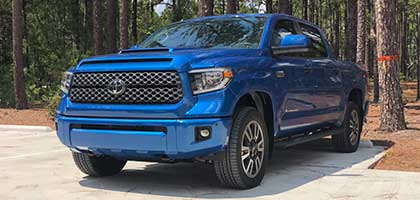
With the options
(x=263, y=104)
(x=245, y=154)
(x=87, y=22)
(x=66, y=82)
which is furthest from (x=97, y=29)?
(x=245, y=154)

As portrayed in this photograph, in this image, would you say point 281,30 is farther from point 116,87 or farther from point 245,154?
point 116,87

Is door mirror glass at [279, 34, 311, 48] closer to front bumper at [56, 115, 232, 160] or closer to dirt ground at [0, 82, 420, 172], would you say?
front bumper at [56, 115, 232, 160]

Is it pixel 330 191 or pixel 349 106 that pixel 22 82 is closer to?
pixel 349 106

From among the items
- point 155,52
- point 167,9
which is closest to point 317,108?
point 155,52

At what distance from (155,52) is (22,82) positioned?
15509mm

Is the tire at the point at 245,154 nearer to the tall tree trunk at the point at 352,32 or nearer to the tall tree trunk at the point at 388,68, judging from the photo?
the tall tree trunk at the point at 388,68

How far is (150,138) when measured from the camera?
17.9 ft

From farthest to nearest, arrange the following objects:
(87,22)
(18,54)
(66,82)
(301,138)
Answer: (87,22) < (18,54) < (301,138) < (66,82)

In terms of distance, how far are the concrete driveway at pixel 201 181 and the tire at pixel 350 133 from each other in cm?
16

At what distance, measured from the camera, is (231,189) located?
602cm

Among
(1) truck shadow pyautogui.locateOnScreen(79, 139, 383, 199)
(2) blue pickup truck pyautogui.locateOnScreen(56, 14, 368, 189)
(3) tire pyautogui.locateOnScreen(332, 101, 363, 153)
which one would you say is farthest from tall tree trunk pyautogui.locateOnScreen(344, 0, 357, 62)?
(2) blue pickup truck pyautogui.locateOnScreen(56, 14, 368, 189)

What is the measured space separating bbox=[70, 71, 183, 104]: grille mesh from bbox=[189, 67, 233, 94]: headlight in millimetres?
153

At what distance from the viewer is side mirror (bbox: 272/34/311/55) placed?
6516 mm

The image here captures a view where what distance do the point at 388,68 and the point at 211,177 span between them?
5.32m
